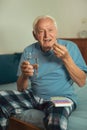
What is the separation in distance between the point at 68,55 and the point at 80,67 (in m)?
0.17

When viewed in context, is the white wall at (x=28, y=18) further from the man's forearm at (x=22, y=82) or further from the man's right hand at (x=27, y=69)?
the man's right hand at (x=27, y=69)

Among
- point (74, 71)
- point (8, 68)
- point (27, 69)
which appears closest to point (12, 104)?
point (27, 69)

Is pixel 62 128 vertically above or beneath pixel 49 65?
beneath

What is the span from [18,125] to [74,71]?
1.56 ft

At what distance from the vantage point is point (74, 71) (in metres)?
1.54

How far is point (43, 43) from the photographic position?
1.65 m

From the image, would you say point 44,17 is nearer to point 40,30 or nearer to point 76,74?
point 40,30

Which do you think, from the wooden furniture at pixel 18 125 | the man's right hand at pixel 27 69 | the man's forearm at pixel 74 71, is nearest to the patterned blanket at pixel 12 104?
the wooden furniture at pixel 18 125

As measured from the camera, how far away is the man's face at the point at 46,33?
A: 163cm

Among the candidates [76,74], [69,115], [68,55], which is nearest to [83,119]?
[69,115]

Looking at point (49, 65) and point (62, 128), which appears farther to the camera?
point (49, 65)

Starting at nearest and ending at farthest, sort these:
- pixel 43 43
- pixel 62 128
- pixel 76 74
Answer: pixel 62 128
pixel 76 74
pixel 43 43

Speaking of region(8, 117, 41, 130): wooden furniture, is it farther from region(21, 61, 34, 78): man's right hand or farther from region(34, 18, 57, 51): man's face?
region(34, 18, 57, 51): man's face

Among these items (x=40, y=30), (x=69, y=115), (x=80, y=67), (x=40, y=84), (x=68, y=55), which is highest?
(x=40, y=30)
